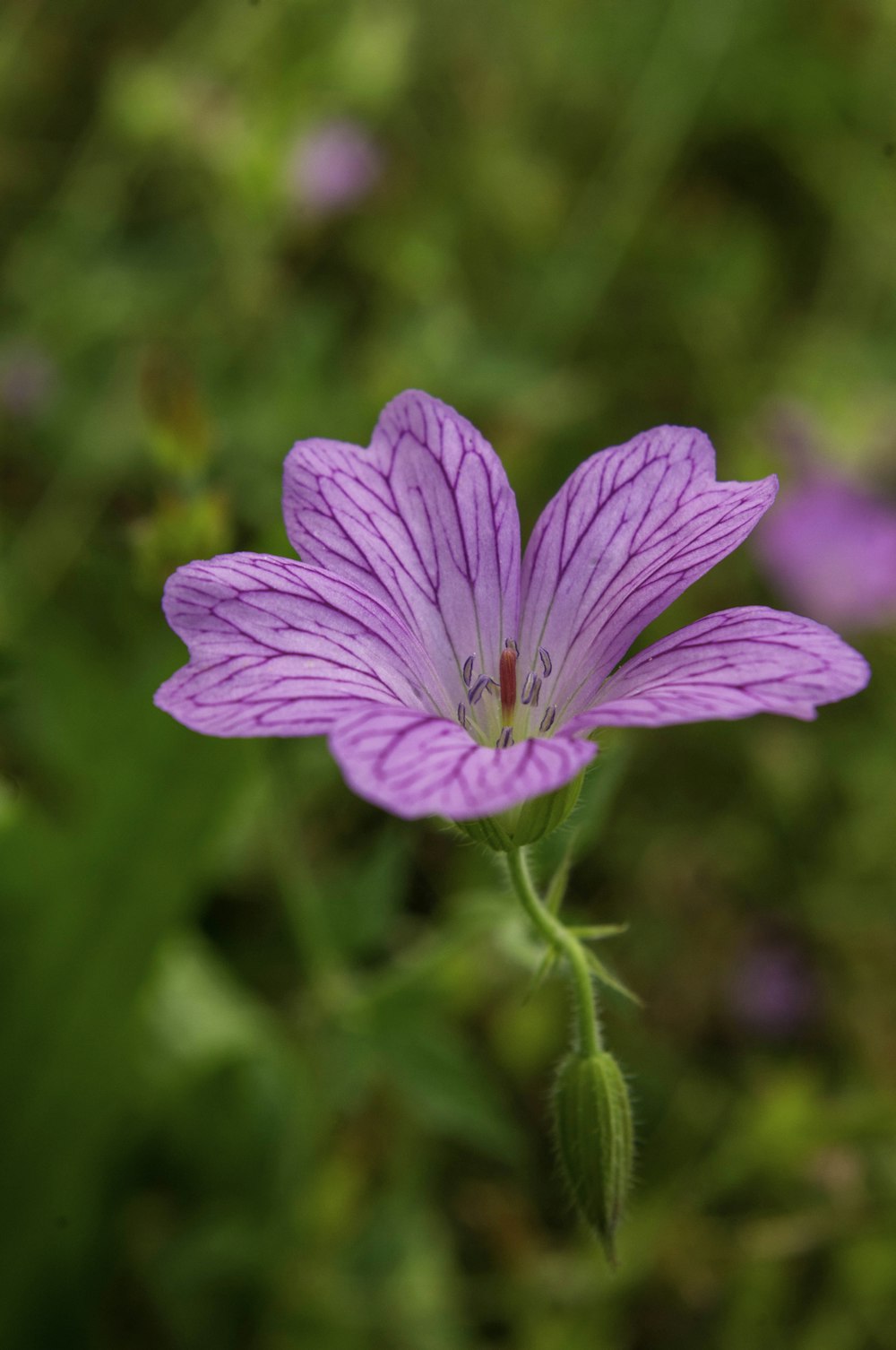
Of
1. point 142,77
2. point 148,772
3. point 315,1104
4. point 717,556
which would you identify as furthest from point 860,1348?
point 142,77

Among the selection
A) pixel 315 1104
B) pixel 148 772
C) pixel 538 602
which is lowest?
pixel 315 1104

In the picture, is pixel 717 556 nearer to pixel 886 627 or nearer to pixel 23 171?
pixel 886 627

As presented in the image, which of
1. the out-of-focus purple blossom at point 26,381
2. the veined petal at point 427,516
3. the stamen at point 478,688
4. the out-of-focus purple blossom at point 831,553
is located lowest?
the stamen at point 478,688

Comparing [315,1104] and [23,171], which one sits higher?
[23,171]

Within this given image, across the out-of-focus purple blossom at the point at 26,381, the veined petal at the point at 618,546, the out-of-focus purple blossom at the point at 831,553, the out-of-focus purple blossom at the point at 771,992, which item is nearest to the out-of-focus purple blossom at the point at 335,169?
the out-of-focus purple blossom at the point at 26,381

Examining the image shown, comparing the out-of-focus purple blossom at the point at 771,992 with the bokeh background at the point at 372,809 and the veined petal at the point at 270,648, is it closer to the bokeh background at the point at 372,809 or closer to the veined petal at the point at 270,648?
the bokeh background at the point at 372,809
